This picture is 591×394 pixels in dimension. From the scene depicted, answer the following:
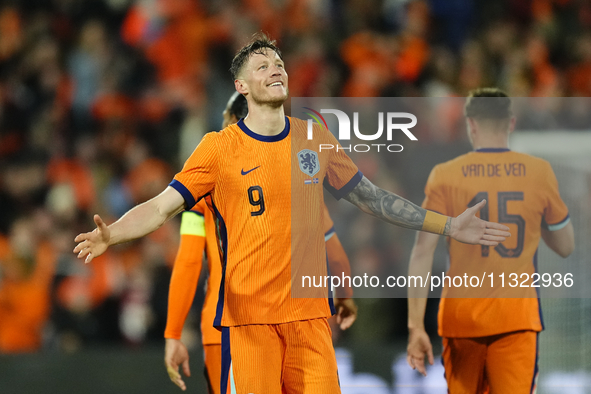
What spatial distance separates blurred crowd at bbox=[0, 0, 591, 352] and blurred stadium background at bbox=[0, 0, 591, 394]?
0.07 ft

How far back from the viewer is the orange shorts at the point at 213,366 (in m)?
4.60

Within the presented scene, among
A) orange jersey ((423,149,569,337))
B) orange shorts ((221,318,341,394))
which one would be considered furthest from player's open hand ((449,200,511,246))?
orange shorts ((221,318,341,394))

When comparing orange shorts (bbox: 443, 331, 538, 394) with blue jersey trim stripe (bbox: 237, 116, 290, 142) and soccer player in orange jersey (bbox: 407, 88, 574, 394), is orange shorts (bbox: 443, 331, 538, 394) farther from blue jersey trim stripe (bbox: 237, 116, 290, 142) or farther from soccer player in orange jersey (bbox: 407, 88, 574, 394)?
blue jersey trim stripe (bbox: 237, 116, 290, 142)

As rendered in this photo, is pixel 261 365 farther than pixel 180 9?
No

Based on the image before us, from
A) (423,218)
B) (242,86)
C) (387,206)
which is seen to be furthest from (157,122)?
(423,218)

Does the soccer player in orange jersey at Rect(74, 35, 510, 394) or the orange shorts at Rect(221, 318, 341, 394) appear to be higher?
the soccer player in orange jersey at Rect(74, 35, 510, 394)

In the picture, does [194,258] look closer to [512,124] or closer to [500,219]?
[500,219]

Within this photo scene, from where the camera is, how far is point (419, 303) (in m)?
4.73

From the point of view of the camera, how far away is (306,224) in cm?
401

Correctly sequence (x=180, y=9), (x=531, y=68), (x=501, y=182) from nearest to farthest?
1. (x=501, y=182)
2. (x=531, y=68)
3. (x=180, y=9)

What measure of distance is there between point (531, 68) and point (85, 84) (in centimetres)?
518

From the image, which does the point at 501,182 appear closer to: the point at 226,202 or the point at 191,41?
the point at 226,202

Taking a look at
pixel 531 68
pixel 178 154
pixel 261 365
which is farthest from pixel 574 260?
pixel 178 154

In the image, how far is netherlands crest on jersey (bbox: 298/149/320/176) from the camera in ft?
13.3
